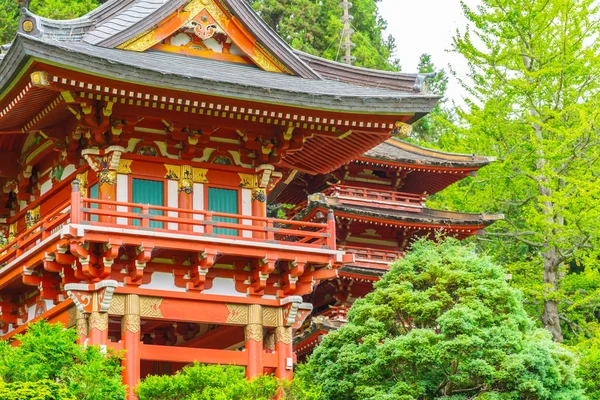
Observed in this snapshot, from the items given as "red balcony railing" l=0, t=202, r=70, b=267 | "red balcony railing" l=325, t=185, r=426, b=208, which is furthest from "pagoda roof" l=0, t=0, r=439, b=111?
"red balcony railing" l=325, t=185, r=426, b=208

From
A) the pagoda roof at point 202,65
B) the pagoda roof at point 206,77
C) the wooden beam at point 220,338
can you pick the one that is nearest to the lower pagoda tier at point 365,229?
the wooden beam at point 220,338

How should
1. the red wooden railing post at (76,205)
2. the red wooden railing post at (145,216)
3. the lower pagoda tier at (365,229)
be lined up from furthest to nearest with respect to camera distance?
the lower pagoda tier at (365,229) → the red wooden railing post at (145,216) → the red wooden railing post at (76,205)

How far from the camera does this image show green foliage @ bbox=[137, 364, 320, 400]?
1866 centimetres

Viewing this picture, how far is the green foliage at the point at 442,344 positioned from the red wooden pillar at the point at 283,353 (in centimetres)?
33

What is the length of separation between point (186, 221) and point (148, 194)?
1443 millimetres

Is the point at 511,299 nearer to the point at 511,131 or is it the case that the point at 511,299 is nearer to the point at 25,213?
the point at 25,213

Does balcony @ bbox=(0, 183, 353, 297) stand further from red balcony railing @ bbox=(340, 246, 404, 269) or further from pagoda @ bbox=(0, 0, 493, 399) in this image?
red balcony railing @ bbox=(340, 246, 404, 269)

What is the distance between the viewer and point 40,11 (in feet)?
141

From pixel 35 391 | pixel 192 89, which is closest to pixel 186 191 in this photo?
pixel 192 89

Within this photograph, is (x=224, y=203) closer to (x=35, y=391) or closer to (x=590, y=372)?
(x=35, y=391)

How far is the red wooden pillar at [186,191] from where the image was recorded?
72.2 feet

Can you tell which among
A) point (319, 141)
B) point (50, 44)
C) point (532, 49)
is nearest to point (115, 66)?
point (50, 44)

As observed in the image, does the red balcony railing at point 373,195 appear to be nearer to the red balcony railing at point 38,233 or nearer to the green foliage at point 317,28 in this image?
the red balcony railing at point 38,233

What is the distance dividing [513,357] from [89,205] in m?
8.13
